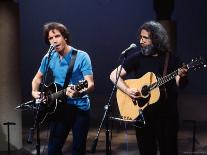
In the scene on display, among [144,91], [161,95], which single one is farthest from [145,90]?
[161,95]

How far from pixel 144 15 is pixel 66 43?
7.36 meters

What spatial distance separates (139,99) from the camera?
5.72 metres

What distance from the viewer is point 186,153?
8.39m

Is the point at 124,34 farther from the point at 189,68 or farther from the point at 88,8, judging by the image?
the point at 189,68

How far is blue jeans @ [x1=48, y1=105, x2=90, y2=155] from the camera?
536cm

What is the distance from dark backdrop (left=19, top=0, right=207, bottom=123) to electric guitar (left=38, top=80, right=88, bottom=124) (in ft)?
24.1

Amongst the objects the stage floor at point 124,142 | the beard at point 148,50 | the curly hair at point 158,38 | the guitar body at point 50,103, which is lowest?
the stage floor at point 124,142

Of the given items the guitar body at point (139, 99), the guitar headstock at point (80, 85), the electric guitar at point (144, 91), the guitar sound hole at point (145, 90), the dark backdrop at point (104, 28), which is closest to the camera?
the guitar headstock at point (80, 85)

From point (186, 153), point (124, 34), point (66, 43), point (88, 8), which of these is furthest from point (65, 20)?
point (66, 43)

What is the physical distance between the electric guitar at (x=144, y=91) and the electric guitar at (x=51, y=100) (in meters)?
0.90

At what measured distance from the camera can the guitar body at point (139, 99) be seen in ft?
18.0

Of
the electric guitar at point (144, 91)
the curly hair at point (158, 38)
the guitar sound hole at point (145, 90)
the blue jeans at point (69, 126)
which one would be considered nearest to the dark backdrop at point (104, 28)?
the electric guitar at point (144, 91)

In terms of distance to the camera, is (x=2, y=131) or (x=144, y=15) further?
(x=144, y=15)

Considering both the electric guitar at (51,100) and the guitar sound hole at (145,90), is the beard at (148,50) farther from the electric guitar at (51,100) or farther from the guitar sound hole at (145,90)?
the electric guitar at (51,100)
